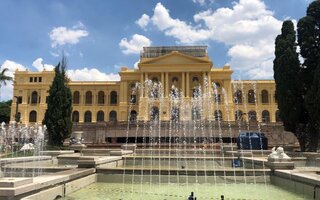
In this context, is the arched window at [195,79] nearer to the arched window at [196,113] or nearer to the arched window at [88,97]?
the arched window at [196,113]

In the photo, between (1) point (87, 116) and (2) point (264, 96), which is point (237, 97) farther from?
(1) point (87, 116)

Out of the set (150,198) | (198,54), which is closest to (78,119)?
(198,54)

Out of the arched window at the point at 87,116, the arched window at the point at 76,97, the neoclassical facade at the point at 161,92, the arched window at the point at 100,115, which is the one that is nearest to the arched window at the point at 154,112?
the neoclassical facade at the point at 161,92

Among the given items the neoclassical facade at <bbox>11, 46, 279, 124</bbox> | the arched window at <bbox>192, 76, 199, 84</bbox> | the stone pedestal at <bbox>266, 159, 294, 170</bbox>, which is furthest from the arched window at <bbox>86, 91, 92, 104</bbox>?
the stone pedestal at <bbox>266, 159, 294, 170</bbox>

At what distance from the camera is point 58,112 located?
33750mm

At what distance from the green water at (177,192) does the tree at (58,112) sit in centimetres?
2045

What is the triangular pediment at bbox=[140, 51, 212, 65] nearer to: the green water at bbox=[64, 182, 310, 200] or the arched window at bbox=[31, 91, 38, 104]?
the arched window at bbox=[31, 91, 38, 104]

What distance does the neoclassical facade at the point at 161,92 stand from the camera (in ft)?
226

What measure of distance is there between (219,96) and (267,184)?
5842 cm

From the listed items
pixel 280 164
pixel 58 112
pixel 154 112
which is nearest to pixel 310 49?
pixel 280 164

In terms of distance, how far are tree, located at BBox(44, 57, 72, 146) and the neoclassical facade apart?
30.1 meters

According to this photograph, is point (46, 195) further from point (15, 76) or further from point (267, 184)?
point (15, 76)

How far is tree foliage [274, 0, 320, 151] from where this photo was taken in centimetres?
2716

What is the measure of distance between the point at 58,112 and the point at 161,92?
1460 inches
